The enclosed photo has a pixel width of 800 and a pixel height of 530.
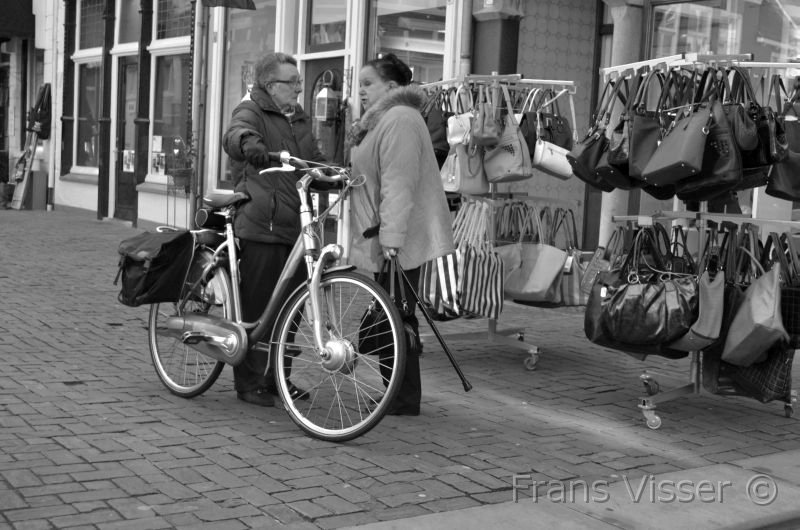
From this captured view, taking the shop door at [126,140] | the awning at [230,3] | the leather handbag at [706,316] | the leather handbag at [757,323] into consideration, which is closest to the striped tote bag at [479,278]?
the leather handbag at [706,316]

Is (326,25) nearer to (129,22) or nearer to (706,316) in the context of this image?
(129,22)

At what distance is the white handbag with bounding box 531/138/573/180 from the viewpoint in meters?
7.26

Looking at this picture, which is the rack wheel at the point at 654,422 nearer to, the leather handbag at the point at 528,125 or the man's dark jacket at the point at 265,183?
the man's dark jacket at the point at 265,183

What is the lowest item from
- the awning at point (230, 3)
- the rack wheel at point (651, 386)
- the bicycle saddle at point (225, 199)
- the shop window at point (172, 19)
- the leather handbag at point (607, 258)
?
the rack wheel at point (651, 386)

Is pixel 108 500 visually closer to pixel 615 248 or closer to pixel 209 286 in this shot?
pixel 209 286

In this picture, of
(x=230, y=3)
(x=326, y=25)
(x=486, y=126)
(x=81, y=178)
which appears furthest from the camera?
(x=81, y=178)

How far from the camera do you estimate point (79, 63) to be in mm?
19594

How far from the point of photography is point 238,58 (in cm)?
1475

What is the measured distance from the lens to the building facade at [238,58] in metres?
9.85

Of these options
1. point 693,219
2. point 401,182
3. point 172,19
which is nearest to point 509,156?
point 693,219

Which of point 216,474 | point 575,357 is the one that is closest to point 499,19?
point 575,357

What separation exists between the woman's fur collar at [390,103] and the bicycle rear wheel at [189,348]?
1070mm

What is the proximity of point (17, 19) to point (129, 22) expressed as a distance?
11.6 ft

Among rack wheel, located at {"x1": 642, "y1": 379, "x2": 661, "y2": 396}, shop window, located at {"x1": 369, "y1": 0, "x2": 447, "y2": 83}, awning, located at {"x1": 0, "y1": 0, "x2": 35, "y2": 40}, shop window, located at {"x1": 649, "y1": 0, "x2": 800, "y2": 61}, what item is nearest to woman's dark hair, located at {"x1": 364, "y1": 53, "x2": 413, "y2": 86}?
rack wheel, located at {"x1": 642, "y1": 379, "x2": 661, "y2": 396}
